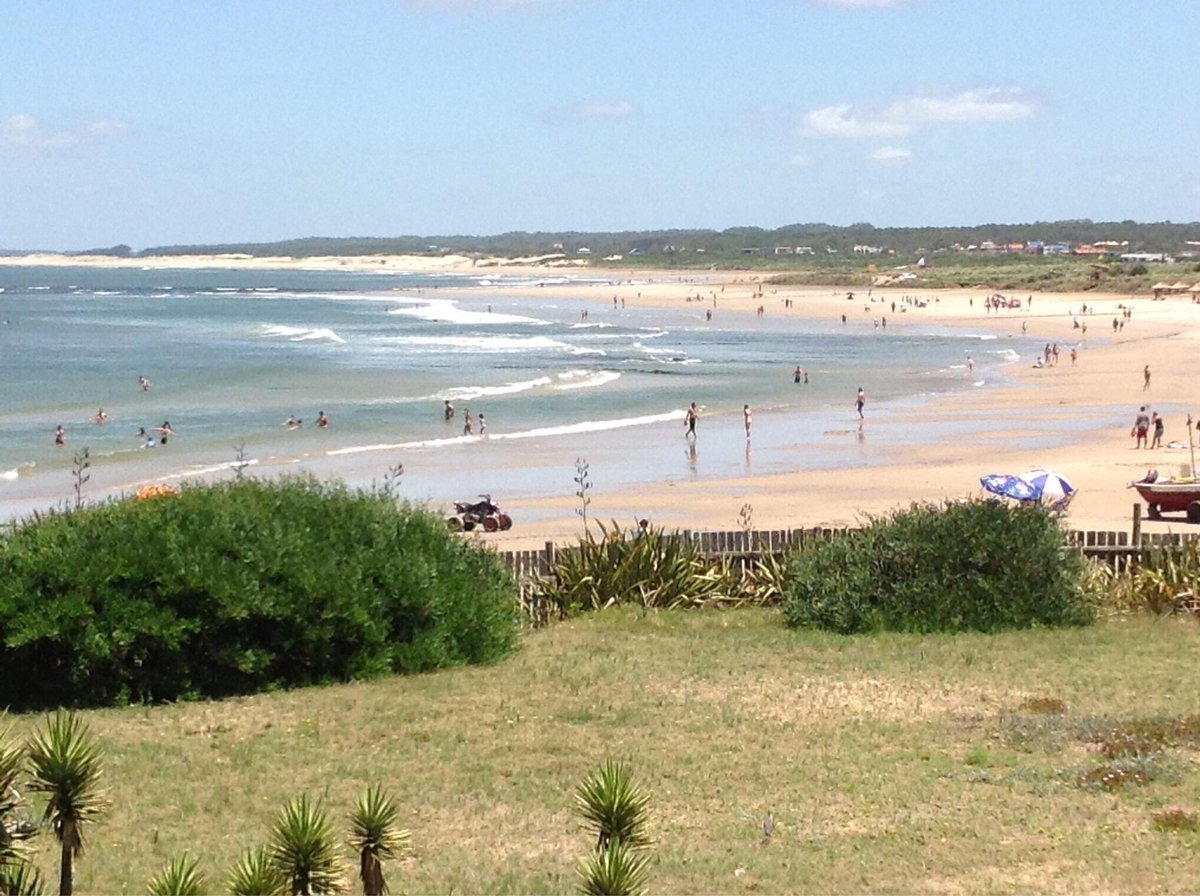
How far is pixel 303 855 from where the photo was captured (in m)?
5.78

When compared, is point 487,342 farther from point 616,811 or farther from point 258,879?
point 258,879

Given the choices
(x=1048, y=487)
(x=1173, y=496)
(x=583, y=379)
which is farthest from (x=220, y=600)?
(x=583, y=379)

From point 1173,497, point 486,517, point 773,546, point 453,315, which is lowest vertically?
point 453,315

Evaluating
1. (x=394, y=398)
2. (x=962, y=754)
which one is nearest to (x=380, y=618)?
(x=962, y=754)

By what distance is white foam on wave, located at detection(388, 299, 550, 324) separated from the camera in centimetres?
11238

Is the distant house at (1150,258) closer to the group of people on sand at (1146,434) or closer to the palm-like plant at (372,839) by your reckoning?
Answer: the group of people on sand at (1146,434)

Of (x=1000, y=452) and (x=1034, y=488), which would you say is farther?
(x=1000, y=452)

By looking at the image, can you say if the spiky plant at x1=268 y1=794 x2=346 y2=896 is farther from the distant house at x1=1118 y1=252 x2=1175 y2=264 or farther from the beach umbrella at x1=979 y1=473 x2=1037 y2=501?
the distant house at x1=1118 y1=252 x2=1175 y2=264

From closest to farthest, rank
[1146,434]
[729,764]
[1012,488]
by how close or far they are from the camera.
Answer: [729,764], [1012,488], [1146,434]

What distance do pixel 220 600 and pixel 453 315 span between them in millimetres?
109125

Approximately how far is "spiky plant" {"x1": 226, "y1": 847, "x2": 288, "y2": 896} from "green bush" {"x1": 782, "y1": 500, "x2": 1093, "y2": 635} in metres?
11.5

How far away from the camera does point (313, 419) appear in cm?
5278

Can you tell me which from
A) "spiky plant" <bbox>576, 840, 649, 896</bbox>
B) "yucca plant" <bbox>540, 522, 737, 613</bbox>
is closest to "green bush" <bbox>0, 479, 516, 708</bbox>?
"yucca plant" <bbox>540, 522, 737, 613</bbox>

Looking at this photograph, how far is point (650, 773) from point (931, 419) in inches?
1597
